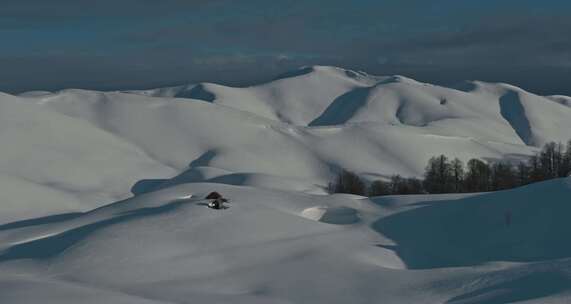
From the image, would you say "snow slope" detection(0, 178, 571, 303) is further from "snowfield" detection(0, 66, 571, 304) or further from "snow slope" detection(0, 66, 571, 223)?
"snow slope" detection(0, 66, 571, 223)

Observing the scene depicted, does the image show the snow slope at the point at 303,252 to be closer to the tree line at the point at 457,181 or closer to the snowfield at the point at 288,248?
the snowfield at the point at 288,248

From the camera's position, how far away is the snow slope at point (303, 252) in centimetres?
2231

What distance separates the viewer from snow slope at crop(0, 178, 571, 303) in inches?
878

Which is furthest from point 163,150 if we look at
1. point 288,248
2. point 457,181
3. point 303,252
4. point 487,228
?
point 303,252

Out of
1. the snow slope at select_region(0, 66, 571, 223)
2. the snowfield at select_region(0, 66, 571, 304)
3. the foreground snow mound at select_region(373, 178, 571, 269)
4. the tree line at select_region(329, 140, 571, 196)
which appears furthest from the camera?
the snow slope at select_region(0, 66, 571, 223)

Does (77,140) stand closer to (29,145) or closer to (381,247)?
(29,145)

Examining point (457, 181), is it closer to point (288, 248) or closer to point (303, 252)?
point (288, 248)

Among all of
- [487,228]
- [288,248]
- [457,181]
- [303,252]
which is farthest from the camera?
[457,181]

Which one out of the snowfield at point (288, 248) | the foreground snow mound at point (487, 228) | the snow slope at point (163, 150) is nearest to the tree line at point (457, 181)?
the snow slope at point (163, 150)

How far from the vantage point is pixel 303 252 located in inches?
1133

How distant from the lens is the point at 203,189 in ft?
141

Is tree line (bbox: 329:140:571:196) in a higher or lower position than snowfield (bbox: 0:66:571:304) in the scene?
higher

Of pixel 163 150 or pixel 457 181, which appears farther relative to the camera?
pixel 163 150

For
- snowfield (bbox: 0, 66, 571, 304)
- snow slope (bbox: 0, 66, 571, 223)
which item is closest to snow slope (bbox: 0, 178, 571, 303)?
snowfield (bbox: 0, 66, 571, 304)
